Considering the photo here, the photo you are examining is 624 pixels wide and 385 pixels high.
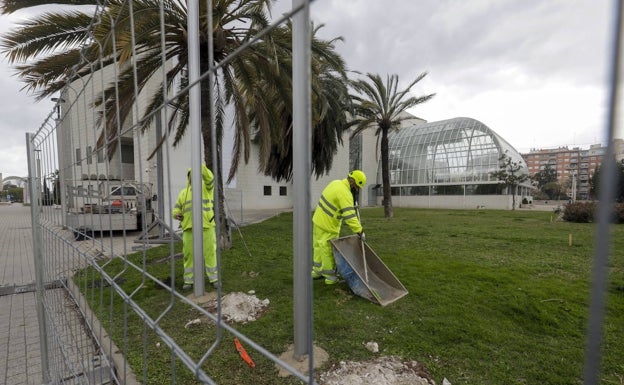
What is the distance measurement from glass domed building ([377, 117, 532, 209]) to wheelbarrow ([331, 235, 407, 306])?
29972 mm

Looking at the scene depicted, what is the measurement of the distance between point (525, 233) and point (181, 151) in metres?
11.0

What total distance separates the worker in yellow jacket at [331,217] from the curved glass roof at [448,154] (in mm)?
28545

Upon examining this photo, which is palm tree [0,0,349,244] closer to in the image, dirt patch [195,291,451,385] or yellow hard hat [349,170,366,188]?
yellow hard hat [349,170,366,188]

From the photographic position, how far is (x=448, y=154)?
111ft

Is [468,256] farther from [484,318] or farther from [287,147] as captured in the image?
[287,147]

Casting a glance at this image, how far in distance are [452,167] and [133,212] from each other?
1318 inches

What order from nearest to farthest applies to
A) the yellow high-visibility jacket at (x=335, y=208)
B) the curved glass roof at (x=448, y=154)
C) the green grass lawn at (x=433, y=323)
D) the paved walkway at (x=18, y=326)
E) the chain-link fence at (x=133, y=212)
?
the chain-link fence at (x=133, y=212) → the green grass lawn at (x=433, y=323) → the paved walkway at (x=18, y=326) → the yellow high-visibility jacket at (x=335, y=208) → the curved glass roof at (x=448, y=154)

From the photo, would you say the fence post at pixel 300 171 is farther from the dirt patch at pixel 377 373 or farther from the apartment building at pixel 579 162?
the dirt patch at pixel 377 373

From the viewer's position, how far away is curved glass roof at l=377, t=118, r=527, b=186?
3162cm

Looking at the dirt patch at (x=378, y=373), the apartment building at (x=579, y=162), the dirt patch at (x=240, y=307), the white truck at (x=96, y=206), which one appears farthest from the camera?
the dirt patch at (x=240, y=307)

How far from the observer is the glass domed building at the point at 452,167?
31.2 metres

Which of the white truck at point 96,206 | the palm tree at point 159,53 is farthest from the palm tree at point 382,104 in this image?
the white truck at point 96,206

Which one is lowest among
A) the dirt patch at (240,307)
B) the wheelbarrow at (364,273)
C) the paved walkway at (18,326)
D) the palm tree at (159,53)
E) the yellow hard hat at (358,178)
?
the paved walkway at (18,326)

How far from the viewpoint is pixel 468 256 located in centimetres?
698
